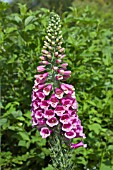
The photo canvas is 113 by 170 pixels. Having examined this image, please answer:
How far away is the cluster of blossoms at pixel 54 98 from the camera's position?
8.31ft

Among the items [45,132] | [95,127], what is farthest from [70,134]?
[95,127]

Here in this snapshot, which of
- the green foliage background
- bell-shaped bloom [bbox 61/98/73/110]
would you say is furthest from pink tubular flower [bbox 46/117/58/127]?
the green foliage background

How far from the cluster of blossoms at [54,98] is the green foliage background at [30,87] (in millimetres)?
1087

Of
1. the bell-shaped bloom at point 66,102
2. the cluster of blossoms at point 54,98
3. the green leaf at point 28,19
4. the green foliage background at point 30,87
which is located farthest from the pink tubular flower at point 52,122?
the green leaf at point 28,19

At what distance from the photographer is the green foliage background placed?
3738 mm

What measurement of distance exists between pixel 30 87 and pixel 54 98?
153 cm

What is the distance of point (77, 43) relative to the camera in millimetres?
3854

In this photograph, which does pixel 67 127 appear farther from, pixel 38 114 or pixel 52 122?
pixel 38 114

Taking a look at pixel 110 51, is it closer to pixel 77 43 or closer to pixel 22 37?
pixel 77 43

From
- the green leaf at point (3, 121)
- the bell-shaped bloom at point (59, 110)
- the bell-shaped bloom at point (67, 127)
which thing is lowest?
the green leaf at point (3, 121)

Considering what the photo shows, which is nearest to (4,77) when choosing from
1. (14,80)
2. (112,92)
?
(14,80)

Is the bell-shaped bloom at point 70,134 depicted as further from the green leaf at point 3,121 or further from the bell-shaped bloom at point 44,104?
the green leaf at point 3,121

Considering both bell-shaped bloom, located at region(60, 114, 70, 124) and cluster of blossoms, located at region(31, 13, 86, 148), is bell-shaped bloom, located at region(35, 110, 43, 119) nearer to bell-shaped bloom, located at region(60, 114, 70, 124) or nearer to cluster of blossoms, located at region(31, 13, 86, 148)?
cluster of blossoms, located at region(31, 13, 86, 148)

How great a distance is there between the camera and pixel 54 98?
8.34 feet
